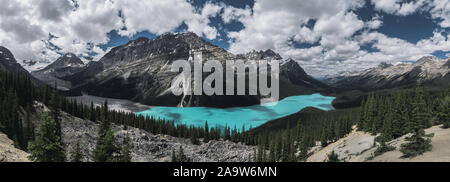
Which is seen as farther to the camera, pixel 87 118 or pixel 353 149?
pixel 87 118

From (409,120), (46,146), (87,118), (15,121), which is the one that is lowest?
(87,118)

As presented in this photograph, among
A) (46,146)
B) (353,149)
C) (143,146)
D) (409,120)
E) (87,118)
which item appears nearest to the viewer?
(46,146)

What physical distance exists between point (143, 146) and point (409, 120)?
70.0 meters

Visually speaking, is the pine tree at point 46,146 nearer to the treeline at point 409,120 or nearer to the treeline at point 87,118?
the treeline at point 87,118

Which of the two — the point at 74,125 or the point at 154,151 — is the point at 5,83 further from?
the point at 154,151

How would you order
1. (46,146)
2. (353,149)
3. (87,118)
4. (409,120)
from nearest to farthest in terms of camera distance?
(46,146)
(409,120)
(353,149)
(87,118)

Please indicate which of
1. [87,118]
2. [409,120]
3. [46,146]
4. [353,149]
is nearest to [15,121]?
[87,118]

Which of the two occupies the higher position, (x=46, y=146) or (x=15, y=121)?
(x=46, y=146)

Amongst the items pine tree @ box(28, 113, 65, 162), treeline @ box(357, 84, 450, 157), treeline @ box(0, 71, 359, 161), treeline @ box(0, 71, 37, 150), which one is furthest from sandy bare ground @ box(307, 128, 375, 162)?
treeline @ box(0, 71, 37, 150)

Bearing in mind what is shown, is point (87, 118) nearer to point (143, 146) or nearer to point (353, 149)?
point (143, 146)

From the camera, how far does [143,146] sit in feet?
205

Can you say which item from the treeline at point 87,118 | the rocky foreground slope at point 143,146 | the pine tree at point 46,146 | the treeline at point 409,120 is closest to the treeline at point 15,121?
the treeline at point 87,118

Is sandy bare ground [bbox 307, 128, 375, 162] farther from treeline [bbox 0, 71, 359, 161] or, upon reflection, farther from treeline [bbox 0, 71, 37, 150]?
treeline [bbox 0, 71, 37, 150]
